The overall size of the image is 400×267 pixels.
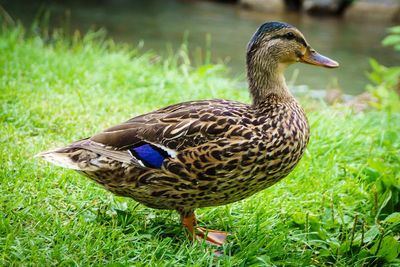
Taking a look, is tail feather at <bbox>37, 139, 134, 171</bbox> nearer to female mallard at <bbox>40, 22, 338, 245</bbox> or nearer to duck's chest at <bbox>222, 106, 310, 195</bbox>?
female mallard at <bbox>40, 22, 338, 245</bbox>

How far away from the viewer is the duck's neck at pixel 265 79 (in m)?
3.26

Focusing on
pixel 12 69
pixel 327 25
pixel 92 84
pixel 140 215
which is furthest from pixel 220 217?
pixel 327 25

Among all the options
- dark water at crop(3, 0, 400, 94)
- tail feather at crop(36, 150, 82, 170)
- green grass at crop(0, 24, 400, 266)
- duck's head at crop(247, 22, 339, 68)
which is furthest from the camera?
dark water at crop(3, 0, 400, 94)

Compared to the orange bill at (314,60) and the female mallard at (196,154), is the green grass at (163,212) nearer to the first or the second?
the female mallard at (196,154)

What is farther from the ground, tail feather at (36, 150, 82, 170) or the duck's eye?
the duck's eye

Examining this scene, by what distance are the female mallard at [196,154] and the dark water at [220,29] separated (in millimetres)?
5184

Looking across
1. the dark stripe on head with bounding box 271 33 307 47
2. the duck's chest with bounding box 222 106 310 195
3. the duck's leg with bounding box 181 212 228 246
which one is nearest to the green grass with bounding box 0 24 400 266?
the duck's leg with bounding box 181 212 228 246

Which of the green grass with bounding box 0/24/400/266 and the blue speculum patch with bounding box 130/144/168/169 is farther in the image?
the blue speculum patch with bounding box 130/144/168/169

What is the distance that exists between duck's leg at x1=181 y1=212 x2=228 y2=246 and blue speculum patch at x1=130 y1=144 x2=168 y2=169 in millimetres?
309

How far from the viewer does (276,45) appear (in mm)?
3258

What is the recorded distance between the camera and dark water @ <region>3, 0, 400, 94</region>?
30.7 feet

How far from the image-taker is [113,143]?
3021 millimetres

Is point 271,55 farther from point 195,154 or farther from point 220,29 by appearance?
point 220,29

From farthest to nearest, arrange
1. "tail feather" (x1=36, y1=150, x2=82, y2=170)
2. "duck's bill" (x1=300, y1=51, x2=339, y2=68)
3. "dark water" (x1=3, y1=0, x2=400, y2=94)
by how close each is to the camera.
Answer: "dark water" (x1=3, y1=0, x2=400, y2=94)
"duck's bill" (x1=300, y1=51, x2=339, y2=68)
"tail feather" (x1=36, y1=150, x2=82, y2=170)
